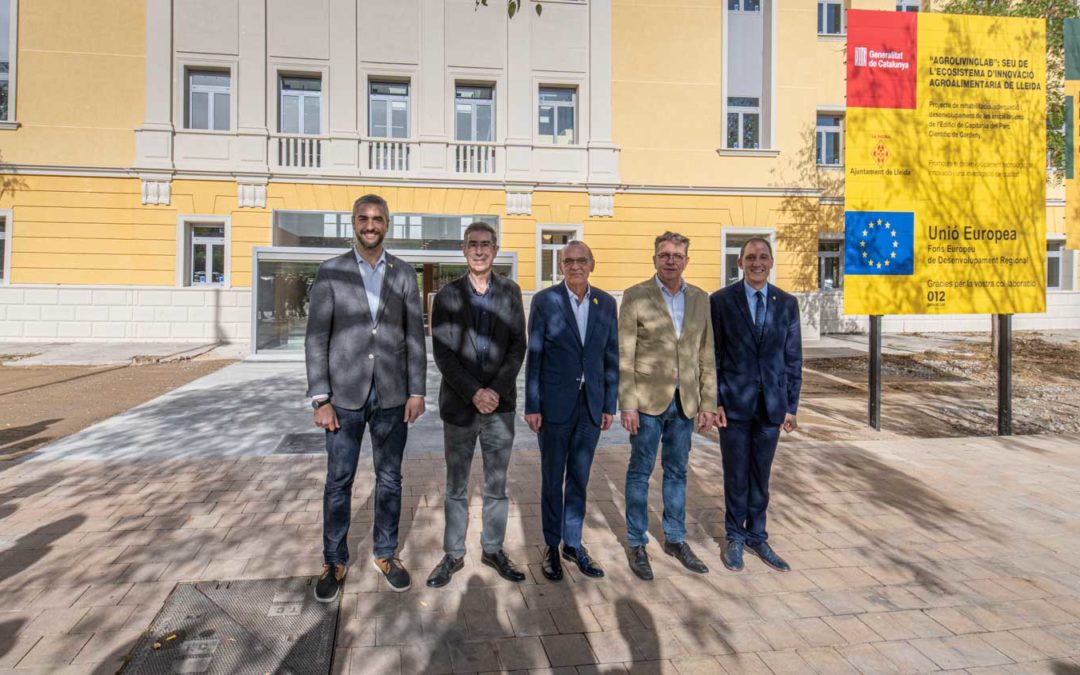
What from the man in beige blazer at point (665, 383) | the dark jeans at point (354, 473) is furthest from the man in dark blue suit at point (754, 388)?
the dark jeans at point (354, 473)

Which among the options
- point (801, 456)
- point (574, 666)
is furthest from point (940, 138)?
point (574, 666)

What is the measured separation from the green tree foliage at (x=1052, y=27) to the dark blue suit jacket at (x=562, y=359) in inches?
538

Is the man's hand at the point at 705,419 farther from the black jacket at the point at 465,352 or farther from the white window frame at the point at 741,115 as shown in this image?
the white window frame at the point at 741,115

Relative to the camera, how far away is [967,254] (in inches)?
287

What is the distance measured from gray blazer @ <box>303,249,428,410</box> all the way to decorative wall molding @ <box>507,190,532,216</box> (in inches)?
593

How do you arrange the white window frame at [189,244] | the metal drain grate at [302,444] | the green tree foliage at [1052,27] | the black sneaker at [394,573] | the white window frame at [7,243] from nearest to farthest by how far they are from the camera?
the black sneaker at [394,573], the metal drain grate at [302,444], the green tree foliage at [1052,27], the white window frame at [7,243], the white window frame at [189,244]

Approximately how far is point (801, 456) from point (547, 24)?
16.3 metres

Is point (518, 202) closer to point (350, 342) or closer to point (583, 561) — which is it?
point (350, 342)

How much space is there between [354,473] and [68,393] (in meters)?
9.20

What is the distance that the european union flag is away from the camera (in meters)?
7.19

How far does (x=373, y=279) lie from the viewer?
3.43 meters

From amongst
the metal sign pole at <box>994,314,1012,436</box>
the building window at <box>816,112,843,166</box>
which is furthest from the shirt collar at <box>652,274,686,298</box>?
the building window at <box>816,112,843,166</box>

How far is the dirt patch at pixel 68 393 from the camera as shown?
7.02 meters

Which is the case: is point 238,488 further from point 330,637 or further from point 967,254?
point 967,254
